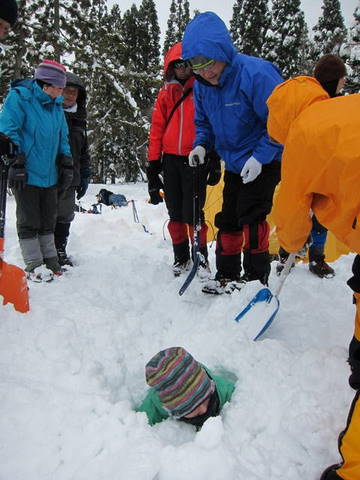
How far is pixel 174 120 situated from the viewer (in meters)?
3.71

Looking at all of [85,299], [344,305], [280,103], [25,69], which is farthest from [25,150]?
[25,69]

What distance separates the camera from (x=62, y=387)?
2.16 meters

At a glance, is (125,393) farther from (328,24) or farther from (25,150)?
(328,24)

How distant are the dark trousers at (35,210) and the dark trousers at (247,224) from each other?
1.63 meters

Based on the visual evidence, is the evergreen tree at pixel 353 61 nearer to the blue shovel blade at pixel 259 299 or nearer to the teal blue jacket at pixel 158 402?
the blue shovel blade at pixel 259 299

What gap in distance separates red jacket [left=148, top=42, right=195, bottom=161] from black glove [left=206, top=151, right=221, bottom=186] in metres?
0.27

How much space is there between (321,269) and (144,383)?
236 cm

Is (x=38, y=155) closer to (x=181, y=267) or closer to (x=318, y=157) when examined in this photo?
(x=181, y=267)

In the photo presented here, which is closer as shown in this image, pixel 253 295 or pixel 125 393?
pixel 125 393

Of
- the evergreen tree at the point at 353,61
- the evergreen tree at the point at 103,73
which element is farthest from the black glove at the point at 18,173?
the evergreen tree at the point at 353,61

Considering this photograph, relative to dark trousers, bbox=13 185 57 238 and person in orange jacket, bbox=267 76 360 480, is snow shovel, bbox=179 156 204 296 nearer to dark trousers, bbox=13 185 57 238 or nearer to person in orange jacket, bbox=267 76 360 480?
dark trousers, bbox=13 185 57 238

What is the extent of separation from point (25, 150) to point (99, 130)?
815 inches

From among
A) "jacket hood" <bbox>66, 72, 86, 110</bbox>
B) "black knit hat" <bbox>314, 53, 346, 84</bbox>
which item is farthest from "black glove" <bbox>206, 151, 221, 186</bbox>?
"jacket hood" <bbox>66, 72, 86, 110</bbox>

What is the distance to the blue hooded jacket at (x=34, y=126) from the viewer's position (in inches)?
130
